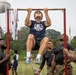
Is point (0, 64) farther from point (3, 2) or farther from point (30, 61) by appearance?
point (3, 2)

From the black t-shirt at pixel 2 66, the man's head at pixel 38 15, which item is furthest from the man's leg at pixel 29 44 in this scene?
the black t-shirt at pixel 2 66

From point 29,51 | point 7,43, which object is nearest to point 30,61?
point 29,51

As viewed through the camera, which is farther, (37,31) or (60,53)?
(60,53)

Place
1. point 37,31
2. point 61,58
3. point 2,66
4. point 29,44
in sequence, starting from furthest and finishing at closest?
1. point 61,58
2. point 37,31
3. point 29,44
4. point 2,66

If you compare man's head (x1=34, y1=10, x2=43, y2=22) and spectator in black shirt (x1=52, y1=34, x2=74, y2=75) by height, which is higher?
man's head (x1=34, y1=10, x2=43, y2=22)

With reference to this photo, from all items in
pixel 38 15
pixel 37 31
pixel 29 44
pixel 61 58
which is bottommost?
pixel 61 58

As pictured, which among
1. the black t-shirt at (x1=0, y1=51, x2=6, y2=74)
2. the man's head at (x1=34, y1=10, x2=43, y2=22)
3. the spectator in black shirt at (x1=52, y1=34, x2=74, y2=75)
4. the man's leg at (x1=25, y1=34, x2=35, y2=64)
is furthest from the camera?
the spectator in black shirt at (x1=52, y1=34, x2=74, y2=75)

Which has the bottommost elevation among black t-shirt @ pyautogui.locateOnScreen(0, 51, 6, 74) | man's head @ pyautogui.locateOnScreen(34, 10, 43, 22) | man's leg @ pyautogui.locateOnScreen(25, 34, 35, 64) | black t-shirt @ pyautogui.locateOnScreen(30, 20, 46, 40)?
black t-shirt @ pyautogui.locateOnScreen(0, 51, 6, 74)

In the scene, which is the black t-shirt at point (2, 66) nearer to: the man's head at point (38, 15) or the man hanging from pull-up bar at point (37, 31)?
the man hanging from pull-up bar at point (37, 31)

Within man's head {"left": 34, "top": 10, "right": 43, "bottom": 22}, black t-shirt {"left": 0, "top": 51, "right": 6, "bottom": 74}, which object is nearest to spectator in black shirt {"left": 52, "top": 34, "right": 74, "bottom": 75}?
man's head {"left": 34, "top": 10, "right": 43, "bottom": 22}

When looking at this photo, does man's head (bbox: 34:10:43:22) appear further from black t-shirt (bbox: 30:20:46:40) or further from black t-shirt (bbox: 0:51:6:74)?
black t-shirt (bbox: 0:51:6:74)

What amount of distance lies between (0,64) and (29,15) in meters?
1.37

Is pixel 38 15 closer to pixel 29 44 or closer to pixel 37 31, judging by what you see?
pixel 37 31

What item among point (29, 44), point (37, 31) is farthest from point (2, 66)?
point (37, 31)
